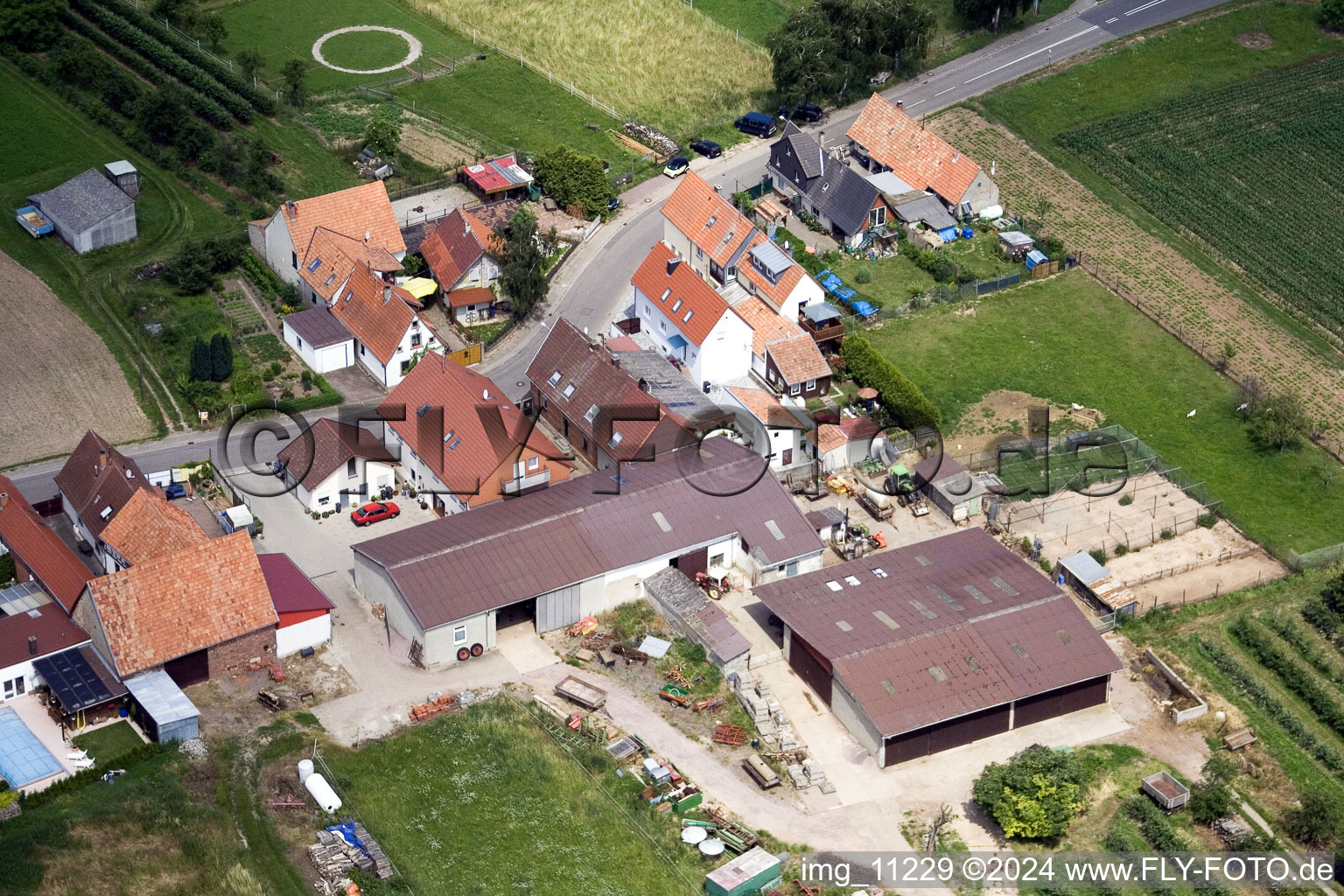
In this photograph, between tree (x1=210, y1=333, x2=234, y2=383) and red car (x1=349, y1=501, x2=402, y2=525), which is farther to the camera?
tree (x1=210, y1=333, x2=234, y2=383)

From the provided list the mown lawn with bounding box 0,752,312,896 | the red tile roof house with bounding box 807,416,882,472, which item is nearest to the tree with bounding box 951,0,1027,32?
the red tile roof house with bounding box 807,416,882,472

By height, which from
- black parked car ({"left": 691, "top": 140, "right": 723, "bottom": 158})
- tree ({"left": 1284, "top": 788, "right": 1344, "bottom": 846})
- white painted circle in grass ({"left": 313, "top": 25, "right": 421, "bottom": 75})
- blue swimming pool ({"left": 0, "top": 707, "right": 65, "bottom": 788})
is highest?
tree ({"left": 1284, "top": 788, "right": 1344, "bottom": 846})

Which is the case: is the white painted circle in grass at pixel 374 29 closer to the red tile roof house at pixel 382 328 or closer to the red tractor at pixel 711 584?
the red tile roof house at pixel 382 328

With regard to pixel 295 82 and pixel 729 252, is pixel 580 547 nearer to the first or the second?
pixel 729 252

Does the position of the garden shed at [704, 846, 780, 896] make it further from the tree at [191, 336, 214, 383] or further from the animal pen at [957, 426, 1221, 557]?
the tree at [191, 336, 214, 383]

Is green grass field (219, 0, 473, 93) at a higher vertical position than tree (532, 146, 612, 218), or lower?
lower

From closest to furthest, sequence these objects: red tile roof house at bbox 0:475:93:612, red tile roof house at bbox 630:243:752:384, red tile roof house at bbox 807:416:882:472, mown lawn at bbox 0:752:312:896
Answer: mown lawn at bbox 0:752:312:896
red tile roof house at bbox 0:475:93:612
red tile roof house at bbox 807:416:882:472
red tile roof house at bbox 630:243:752:384
